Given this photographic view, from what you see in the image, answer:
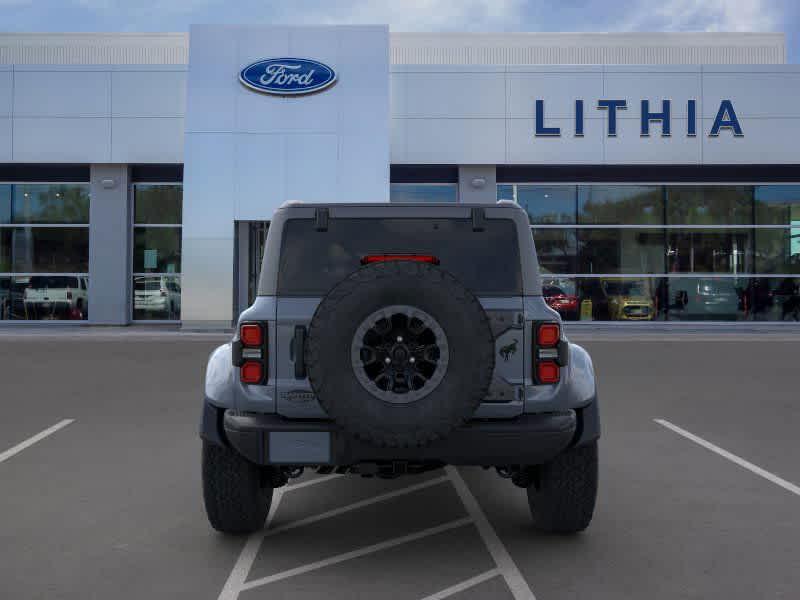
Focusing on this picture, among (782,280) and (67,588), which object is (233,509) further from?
(782,280)

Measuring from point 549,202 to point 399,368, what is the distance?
23138mm

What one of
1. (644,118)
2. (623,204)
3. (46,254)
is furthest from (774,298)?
(46,254)

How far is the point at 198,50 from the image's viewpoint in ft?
79.3

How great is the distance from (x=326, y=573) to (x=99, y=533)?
1.59 metres

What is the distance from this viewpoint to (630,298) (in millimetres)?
26562

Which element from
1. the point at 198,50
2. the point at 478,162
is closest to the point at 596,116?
the point at 478,162

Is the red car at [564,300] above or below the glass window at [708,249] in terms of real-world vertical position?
below

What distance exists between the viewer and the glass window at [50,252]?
26.5 metres

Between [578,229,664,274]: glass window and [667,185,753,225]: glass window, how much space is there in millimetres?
891

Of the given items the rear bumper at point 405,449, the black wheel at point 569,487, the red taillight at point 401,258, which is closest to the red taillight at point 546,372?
the rear bumper at point 405,449

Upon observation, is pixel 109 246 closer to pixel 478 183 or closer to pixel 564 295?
pixel 478 183

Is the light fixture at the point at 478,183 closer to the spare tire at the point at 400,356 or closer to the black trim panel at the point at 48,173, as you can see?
the black trim panel at the point at 48,173

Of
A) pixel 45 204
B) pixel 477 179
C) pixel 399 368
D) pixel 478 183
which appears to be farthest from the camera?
pixel 45 204

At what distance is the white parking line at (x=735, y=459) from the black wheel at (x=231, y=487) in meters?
3.81
